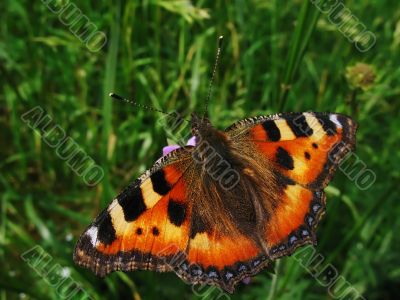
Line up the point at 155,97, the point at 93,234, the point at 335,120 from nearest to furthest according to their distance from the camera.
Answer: the point at 93,234 → the point at 335,120 → the point at 155,97

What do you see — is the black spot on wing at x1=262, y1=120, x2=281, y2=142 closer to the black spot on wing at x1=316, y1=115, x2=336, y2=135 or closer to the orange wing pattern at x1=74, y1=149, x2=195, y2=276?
the black spot on wing at x1=316, y1=115, x2=336, y2=135

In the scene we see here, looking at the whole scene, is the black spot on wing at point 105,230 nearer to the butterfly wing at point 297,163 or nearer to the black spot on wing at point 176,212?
the black spot on wing at point 176,212

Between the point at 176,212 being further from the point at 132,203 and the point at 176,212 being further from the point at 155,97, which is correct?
the point at 155,97

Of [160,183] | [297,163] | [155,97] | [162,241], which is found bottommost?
[297,163]

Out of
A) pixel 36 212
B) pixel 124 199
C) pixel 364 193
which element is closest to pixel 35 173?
pixel 36 212

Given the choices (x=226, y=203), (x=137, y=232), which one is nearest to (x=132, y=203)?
(x=137, y=232)

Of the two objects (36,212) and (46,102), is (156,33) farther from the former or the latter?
(36,212)
